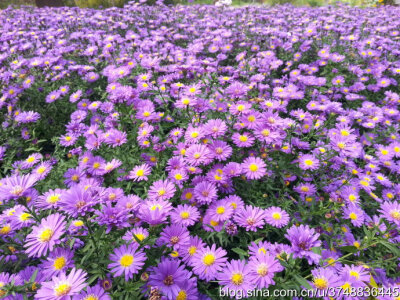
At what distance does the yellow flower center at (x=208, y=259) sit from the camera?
154 cm

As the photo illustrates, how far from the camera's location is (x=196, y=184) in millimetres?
1939

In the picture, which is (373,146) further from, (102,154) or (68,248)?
(68,248)

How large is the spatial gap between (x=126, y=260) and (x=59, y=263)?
1.26ft

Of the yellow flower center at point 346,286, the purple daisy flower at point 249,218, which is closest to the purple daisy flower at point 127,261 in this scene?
the purple daisy flower at point 249,218

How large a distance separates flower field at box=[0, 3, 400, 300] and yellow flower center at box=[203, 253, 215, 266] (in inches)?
0.5

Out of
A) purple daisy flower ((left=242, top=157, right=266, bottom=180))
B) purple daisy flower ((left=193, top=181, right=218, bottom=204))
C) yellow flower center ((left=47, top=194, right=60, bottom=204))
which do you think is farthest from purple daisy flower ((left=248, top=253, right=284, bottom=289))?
yellow flower center ((left=47, top=194, right=60, bottom=204))

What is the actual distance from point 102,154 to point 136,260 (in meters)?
1.43

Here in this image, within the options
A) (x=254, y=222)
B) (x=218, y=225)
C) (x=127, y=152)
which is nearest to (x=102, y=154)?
(x=127, y=152)

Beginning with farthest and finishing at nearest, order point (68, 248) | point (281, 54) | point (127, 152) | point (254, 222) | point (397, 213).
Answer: point (281, 54)
point (127, 152)
point (397, 213)
point (254, 222)
point (68, 248)

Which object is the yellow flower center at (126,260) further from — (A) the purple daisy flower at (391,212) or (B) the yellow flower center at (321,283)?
(A) the purple daisy flower at (391,212)

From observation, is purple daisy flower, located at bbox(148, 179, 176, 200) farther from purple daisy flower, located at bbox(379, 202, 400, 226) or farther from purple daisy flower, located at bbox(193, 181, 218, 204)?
purple daisy flower, located at bbox(379, 202, 400, 226)

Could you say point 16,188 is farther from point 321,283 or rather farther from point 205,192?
point 321,283

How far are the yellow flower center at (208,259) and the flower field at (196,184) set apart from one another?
1cm

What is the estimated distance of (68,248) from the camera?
1.42 metres
